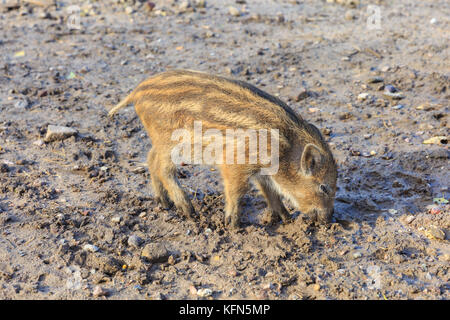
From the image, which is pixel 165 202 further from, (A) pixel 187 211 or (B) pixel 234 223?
(B) pixel 234 223

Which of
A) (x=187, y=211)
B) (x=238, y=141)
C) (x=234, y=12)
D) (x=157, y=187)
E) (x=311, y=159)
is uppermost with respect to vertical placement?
(x=234, y=12)

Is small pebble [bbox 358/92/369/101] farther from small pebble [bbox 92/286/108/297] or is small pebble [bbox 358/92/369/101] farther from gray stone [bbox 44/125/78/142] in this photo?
small pebble [bbox 92/286/108/297]

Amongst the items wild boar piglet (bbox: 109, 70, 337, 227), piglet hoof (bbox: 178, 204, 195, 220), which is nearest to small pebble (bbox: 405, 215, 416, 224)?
wild boar piglet (bbox: 109, 70, 337, 227)

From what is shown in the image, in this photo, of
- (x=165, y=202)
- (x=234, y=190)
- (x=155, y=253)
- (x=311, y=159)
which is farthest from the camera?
(x=165, y=202)

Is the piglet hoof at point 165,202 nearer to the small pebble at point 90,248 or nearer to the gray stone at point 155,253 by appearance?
the gray stone at point 155,253

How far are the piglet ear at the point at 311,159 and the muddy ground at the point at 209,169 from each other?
19.3 inches

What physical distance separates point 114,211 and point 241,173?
3.77 ft

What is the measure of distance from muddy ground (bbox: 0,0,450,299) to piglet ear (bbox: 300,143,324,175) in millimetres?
490

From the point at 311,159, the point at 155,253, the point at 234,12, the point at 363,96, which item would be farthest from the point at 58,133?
the point at 234,12

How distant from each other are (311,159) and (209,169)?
138 centimetres

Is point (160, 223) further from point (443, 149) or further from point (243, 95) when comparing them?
point (443, 149)

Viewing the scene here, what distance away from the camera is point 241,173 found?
14.3 feet

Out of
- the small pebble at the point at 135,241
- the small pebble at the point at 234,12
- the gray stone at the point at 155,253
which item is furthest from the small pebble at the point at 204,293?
the small pebble at the point at 234,12

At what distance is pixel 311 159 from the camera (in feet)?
14.1
